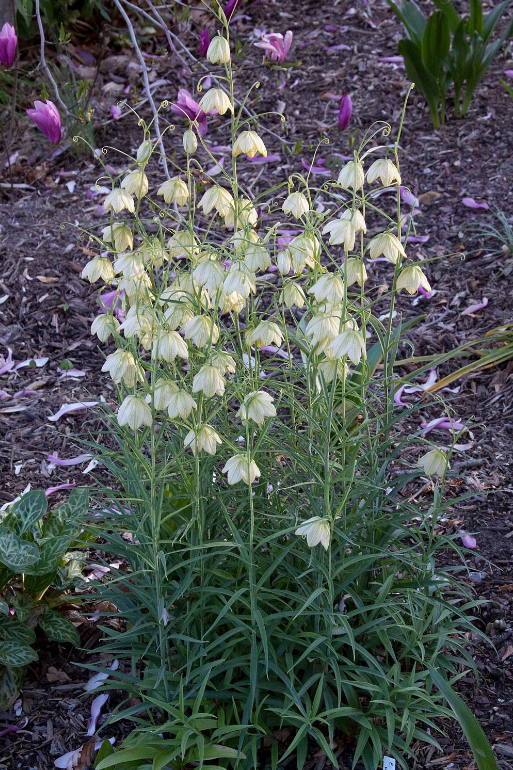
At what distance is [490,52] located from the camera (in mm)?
3898

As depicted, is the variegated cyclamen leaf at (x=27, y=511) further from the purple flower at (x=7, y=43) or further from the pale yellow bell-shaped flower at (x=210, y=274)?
the purple flower at (x=7, y=43)

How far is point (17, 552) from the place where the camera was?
1897mm

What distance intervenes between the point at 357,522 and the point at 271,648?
1.15 ft

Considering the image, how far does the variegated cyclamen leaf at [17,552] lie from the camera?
1875mm

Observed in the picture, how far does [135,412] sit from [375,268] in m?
2.23

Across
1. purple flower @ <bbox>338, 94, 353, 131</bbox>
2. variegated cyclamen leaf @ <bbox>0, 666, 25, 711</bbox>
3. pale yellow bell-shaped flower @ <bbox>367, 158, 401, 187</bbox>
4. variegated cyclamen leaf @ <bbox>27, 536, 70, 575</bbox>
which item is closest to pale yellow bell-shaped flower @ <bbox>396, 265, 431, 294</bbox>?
pale yellow bell-shaped flower @ <bbox>367, 158, 401, 187</bbox>

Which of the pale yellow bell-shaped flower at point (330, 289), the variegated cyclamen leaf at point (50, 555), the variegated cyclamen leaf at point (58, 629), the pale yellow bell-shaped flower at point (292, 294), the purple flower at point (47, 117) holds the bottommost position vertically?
the variegated cyclamen leaf at point (58, 629)

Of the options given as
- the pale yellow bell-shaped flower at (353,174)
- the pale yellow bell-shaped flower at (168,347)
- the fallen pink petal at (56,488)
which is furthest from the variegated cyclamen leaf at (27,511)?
the pale yellow bell-shaped flower at (353,174)

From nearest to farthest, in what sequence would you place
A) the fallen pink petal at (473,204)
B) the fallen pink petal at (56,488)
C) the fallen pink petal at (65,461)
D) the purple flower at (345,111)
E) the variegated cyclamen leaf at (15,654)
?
the variegated cyclamen leaf at (15,654), the fallen pink petal at (56,488), the fallen pink petal at (65,461), the fallen pink petal at (473,204), the purple flower at (345,111)

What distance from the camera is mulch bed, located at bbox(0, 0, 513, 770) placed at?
6.55 feet

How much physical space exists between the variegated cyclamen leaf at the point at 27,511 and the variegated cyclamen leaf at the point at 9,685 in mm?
324

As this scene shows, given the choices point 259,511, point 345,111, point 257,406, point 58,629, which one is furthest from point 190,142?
point 345,111

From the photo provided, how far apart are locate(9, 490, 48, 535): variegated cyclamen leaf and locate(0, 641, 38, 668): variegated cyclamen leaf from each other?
0.27 metres

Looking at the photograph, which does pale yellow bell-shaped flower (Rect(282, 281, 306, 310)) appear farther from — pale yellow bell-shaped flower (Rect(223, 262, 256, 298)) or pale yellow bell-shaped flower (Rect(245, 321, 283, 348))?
pale yellow bell-shaped flower (Rect(223, 262, 256, 298))
